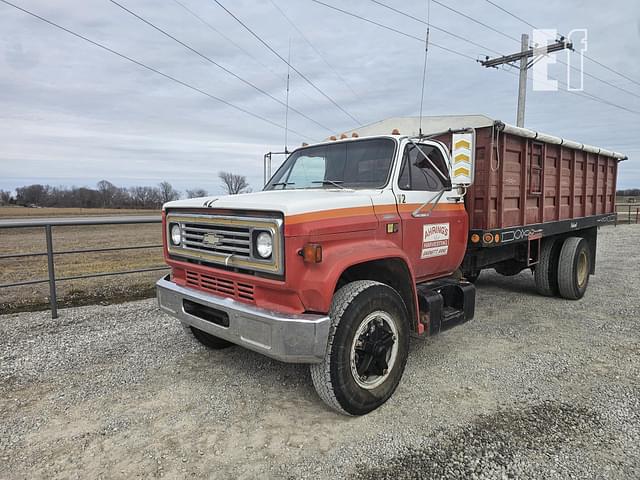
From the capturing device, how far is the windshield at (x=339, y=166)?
3.85 metres

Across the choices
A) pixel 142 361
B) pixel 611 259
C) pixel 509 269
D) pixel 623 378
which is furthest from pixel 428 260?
pixel 611 259

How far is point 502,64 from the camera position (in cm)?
1742

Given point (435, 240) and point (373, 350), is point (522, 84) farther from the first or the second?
point (373, 350)

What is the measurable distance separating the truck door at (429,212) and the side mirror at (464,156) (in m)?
0.32

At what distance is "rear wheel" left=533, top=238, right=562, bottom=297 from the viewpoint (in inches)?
260

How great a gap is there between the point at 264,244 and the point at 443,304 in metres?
2.08

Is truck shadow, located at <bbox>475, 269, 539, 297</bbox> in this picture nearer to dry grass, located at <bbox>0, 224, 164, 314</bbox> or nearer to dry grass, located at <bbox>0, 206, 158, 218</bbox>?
dry grass, located at <bbox>0, 224, 164, 314</bbox>

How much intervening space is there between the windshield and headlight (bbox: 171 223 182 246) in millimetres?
1139

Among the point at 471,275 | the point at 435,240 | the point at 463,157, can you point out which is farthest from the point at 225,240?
the point at 471,275

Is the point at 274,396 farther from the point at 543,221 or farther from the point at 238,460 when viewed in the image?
the point at 543,221

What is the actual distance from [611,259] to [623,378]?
27.6 ft

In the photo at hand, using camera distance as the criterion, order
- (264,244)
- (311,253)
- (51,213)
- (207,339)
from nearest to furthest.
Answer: (311,253) → (264,244) → (207,339) → (51,213)

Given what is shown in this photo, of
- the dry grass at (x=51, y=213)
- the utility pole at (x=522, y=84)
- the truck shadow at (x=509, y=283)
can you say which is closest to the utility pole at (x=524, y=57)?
the utility pole at (x=522, y=84)

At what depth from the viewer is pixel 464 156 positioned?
12.2 feet
